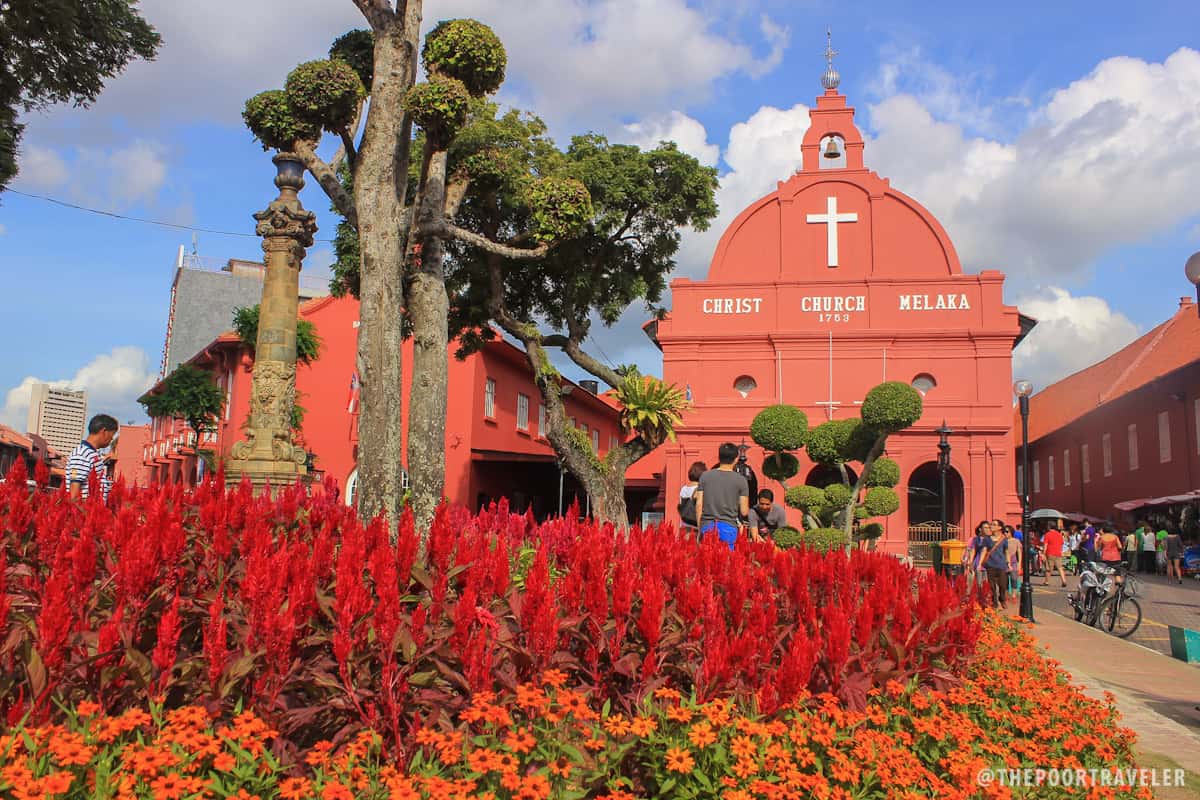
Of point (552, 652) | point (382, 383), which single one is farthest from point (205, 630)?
point (382, 383)

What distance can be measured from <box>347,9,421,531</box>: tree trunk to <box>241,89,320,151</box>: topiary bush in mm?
1415

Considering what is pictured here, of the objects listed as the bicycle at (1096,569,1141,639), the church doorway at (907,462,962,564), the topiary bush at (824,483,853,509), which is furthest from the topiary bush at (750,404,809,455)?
the church doorway at (907,462,962,564)

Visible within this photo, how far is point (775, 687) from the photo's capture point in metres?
2.92

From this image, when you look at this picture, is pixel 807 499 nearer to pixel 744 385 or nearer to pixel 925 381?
pixel 744 385

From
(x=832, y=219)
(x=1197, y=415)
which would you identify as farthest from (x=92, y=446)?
(x=1197, y=415)

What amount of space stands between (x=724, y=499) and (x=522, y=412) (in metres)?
23.5

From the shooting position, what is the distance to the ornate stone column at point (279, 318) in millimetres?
10203

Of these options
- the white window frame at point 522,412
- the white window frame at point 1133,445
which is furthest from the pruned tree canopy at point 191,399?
the white window frame at point 1133,445

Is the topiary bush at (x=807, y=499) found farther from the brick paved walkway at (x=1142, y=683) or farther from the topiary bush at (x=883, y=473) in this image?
the brick paved walkway at (x=1142, y=683)

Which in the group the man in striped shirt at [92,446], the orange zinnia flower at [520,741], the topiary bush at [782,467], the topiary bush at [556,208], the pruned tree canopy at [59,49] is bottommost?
the orange zinnia flower at [520,741]

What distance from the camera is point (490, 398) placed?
27.4m

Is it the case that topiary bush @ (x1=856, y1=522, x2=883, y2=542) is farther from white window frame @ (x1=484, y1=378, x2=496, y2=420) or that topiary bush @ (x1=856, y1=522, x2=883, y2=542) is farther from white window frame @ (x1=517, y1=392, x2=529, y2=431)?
white window frame @ (x1=517, y1=392, x2=529, y2=431)

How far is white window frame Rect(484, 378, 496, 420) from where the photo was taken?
26.9 m

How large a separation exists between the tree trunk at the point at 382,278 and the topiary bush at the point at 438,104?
0.42 ft
